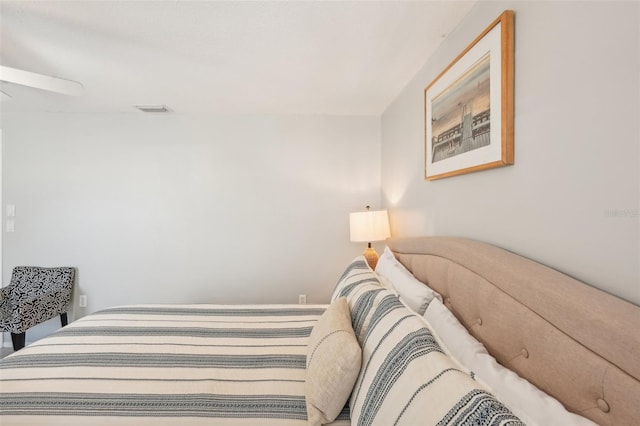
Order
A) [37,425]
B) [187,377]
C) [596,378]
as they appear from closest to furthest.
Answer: [596,378] → [37,425] → [187,377]

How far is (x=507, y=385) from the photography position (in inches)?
30.3

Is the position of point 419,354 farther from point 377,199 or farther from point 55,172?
point 55,172

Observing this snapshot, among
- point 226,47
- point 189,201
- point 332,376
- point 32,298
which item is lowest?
point 32,298

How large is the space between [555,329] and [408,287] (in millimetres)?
692

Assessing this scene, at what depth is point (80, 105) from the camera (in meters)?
2.89

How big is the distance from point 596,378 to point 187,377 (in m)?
1.42

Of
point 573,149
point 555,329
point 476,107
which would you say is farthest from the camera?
point 476,107

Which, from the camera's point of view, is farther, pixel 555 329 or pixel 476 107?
pixel 476 107

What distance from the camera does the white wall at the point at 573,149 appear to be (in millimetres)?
733

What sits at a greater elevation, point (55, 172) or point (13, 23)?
point (13, 23)

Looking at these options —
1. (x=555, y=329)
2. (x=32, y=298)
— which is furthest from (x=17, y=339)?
(x=555, y=329)

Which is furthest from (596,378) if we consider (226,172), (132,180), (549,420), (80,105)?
(80,105)

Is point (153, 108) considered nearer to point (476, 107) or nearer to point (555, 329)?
point (476, 107)

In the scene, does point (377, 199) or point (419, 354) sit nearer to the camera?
point (419, 354)
